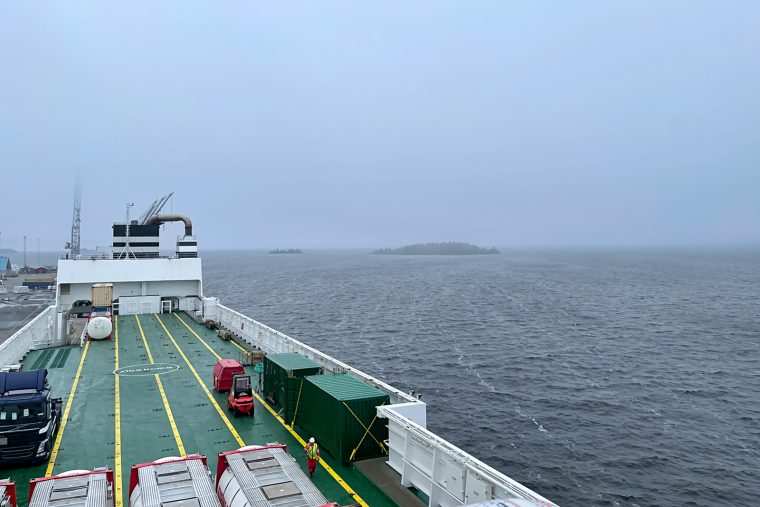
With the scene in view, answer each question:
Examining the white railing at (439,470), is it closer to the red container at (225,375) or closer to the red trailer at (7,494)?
the red trailer at (7,494)

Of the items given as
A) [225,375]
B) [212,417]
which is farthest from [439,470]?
[225,375]

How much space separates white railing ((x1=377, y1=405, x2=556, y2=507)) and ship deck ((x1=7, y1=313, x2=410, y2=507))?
36.8 inches

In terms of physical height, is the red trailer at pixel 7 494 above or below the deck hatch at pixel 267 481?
below

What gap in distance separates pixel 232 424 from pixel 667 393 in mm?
32557

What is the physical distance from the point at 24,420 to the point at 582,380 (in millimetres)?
36831

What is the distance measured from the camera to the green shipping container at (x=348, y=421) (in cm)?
1401

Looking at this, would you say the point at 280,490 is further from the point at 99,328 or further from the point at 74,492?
the point at 99,328

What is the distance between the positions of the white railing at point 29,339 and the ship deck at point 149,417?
2.72 ft

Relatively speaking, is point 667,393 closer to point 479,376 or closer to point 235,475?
point 479,376

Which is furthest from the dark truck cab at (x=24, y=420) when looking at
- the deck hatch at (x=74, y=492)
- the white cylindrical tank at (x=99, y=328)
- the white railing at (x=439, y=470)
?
the white cylindrical tank at (x=99, y=328)

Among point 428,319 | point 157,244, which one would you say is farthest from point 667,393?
point 157,244

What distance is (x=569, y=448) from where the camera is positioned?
28.3 meters

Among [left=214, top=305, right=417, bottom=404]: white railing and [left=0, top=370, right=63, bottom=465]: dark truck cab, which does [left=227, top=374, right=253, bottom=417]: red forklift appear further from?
[left=0, top=370, right=63, bottom=465]: dark truck cab

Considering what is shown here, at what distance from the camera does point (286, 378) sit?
17.3 meters
